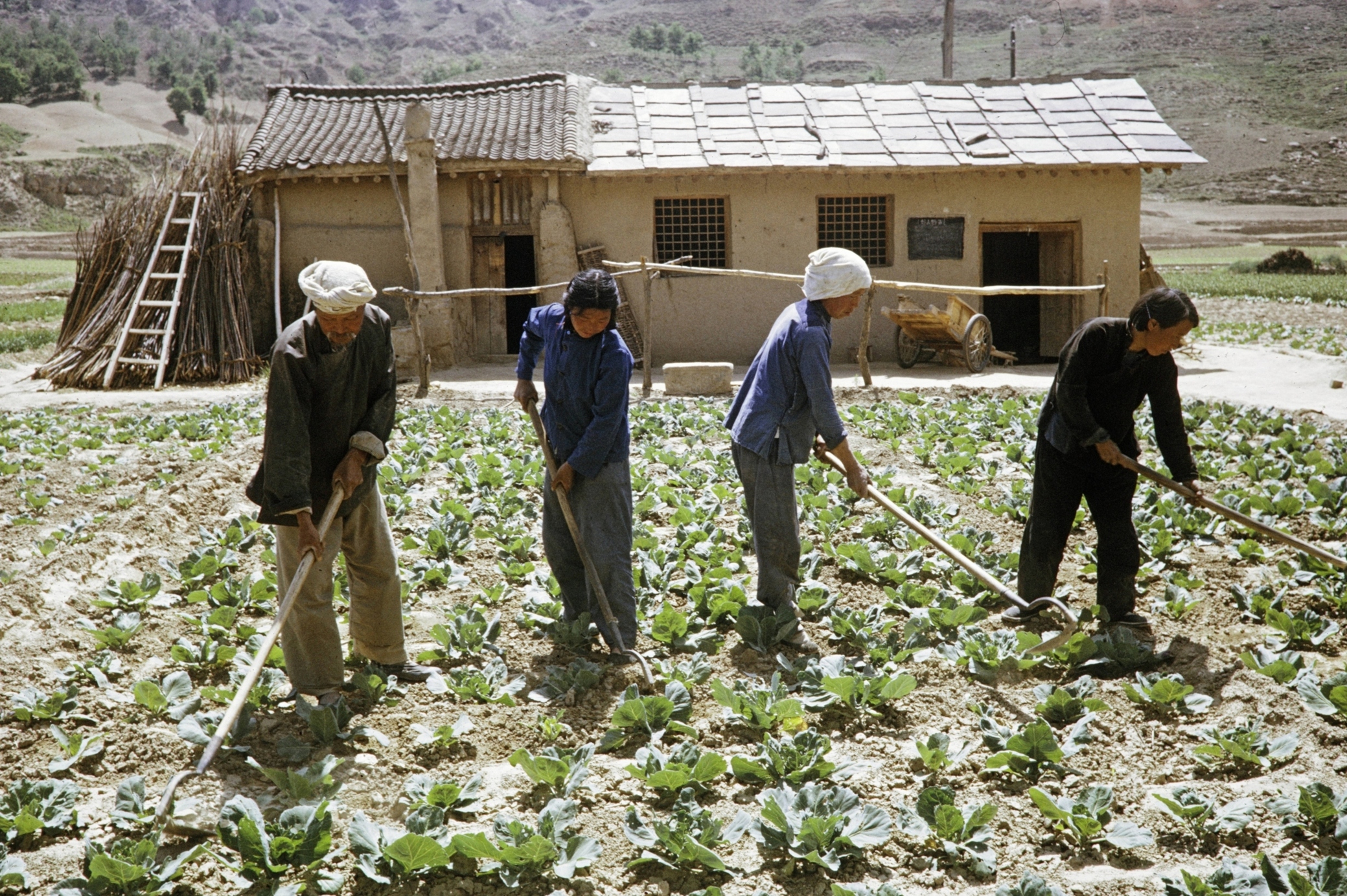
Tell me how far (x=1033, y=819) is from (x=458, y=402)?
868 cm

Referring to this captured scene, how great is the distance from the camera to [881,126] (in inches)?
594

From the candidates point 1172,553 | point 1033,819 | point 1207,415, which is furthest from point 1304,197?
point 1033,819

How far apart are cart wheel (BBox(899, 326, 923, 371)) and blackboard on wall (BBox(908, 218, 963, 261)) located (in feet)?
4.85

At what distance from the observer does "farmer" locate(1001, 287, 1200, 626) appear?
4246 mm

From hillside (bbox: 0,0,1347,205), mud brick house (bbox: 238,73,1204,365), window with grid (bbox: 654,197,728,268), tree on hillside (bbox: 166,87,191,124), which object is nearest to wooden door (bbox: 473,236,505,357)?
mud brick house (bbox: 238,73,1204,365)

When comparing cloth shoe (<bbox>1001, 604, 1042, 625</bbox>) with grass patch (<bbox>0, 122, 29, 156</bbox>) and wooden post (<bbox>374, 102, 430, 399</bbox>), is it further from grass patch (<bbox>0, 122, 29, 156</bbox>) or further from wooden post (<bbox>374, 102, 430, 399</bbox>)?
grass patch (<bbox>0, 122, 29, 156</bbox>)

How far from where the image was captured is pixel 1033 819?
307 centimetres

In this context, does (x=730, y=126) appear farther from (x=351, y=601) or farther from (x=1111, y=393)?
(x=351, y=601)

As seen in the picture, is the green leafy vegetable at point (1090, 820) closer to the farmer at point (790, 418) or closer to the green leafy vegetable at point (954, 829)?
the green leafy vegetable at point (954, 829)

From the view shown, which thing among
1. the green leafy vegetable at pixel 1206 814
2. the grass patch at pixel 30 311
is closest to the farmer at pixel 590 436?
the green leafy vegetable at pixel 1206 814

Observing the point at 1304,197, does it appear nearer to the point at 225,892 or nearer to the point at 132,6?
the point at 225,892

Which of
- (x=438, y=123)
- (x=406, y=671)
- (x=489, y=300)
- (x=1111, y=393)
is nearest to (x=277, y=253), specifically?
(x=489, y=300)

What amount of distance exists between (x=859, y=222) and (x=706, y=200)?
7.26ft

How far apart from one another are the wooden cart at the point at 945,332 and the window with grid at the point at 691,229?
107 inches
